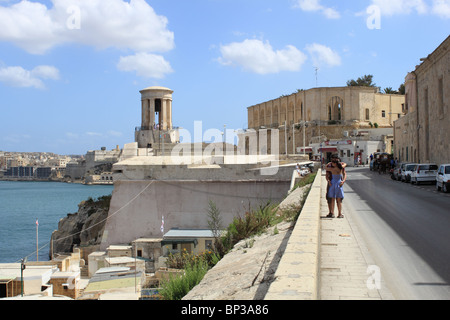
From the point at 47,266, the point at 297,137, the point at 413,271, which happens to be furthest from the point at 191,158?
the point at 297,137

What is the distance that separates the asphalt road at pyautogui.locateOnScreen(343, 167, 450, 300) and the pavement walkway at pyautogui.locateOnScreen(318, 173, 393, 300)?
0.14m

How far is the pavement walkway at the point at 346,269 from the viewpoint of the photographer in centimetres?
452

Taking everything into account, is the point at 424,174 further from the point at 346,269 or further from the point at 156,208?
the point at 346,269

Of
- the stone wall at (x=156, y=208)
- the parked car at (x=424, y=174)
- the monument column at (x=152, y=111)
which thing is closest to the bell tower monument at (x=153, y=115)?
the monument column at (x=152, y=111)

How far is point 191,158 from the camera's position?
17047mm

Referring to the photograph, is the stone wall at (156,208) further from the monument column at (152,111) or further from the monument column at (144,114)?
the monument column at (144,114)

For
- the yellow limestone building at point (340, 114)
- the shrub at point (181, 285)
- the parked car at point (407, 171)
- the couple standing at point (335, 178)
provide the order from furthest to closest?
the yellow limestone building at point (340, 114) → the parked car at point (407, 171) → the couple standing at point (335, 178) → the shrub at point (181, 285)

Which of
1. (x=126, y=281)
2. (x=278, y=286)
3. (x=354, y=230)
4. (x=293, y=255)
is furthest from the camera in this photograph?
(x=126, y=281)

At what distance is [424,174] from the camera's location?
22781 millimetres

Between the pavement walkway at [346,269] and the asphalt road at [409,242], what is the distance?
145mm

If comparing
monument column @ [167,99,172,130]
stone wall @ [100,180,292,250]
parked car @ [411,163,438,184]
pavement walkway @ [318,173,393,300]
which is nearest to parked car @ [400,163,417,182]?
parked car @ [411,163,438,184]
